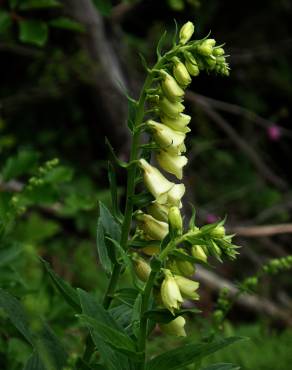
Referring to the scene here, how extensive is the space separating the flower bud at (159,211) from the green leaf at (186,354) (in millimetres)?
256

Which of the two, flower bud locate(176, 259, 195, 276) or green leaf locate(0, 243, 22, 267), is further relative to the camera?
green leaf locate(0, 243, 22, 267)

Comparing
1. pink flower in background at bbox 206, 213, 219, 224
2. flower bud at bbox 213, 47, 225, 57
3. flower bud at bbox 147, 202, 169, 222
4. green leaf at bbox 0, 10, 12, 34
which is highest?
flower bud at bbox 213, 47, 225, 57

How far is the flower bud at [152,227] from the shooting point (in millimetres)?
1360

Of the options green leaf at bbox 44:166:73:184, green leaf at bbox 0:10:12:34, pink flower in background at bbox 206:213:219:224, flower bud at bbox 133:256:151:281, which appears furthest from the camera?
pink flower in background at bbox 206:213:219:224

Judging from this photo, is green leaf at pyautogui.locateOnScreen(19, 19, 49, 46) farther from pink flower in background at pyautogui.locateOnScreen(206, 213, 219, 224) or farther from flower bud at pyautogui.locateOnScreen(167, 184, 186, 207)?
pink flower in background at pyautogui.locateOnScreen(206, 213, 219, 224)

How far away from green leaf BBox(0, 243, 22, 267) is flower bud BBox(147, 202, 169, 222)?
21.0 inches

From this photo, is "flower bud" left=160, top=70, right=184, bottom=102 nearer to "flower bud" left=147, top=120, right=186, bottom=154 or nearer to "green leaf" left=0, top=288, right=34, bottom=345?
"flower bud" left=147, top=120, right=186, bottom=154

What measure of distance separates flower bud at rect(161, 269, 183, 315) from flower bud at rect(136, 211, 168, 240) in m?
0.13

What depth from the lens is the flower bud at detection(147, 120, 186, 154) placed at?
4.41 ft

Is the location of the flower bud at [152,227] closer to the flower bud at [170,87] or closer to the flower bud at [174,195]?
the flower bud at [174,195]

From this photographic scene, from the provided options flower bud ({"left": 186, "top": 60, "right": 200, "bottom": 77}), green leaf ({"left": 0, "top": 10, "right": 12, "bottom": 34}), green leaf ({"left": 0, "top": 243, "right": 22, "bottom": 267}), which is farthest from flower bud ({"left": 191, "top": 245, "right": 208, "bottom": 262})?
green leaf ({"left": 0, "top": 10, "right": 12, "bottom": 34})

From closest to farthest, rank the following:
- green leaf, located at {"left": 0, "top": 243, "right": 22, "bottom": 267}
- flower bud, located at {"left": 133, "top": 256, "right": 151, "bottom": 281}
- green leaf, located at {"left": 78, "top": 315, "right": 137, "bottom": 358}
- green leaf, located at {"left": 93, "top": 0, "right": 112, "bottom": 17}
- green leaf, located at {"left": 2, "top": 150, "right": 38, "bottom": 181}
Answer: green leaf, located at {"left": 78, "top": 315, "right": 137, "bottom": 358}
flower bud, located at {"left": 133, "top": 256, "right": 151, "bottom": 281}
green leaf, located at {"left": 0, "top": 243, "right": 22, "bottom": 267}
green leaf, located at {"left": 2, "top": 150, "right": 38, "bottom": 181}
green leaf, located at {"left": 93, "top": 0, "right": 112, "bottom": 17}

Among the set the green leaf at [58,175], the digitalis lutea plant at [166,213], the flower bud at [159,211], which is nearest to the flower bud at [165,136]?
the digitalis lutea plant at [166,213]

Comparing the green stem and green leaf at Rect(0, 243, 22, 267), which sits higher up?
the green stem
